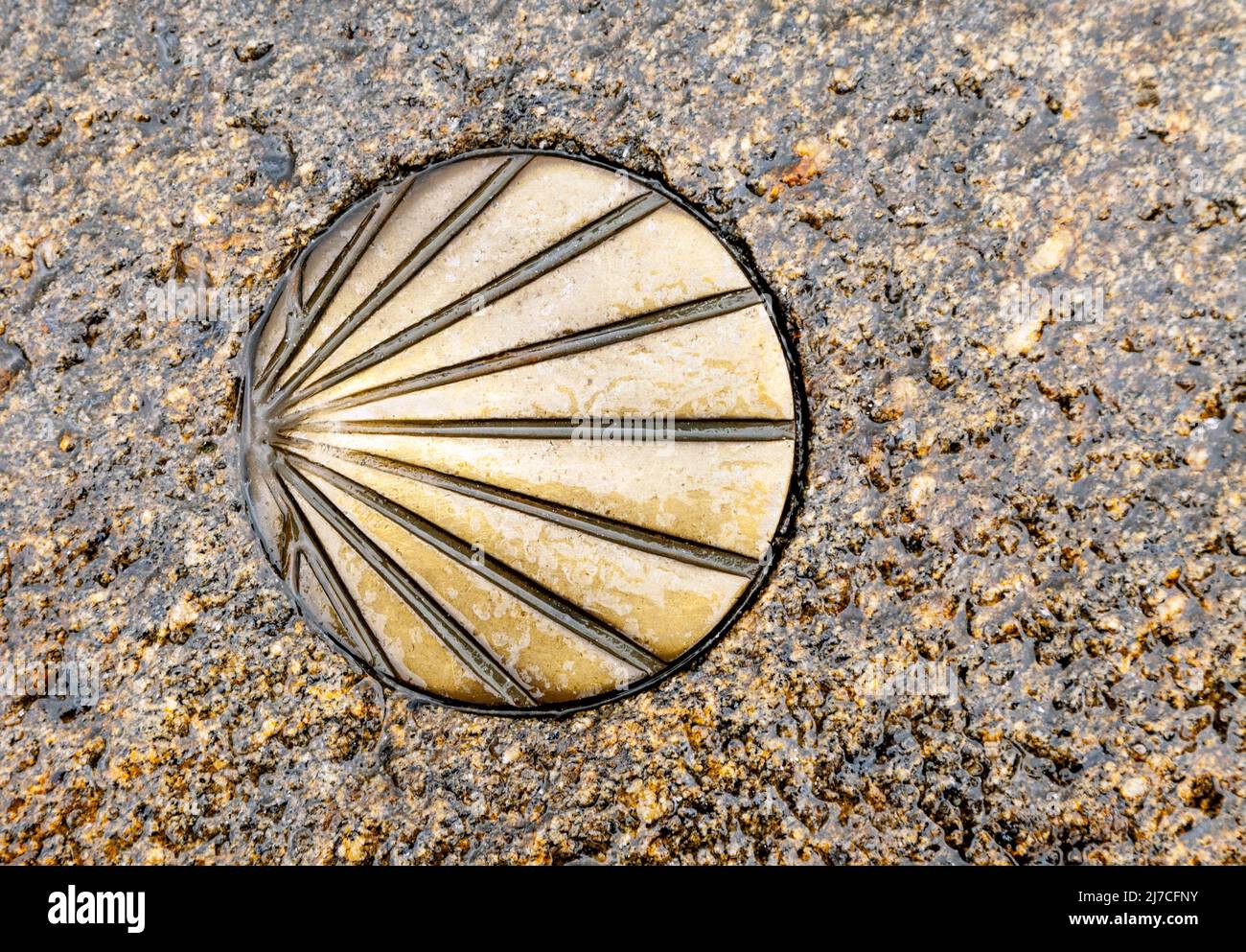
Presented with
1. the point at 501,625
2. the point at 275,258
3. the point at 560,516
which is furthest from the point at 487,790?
the point at 275,258

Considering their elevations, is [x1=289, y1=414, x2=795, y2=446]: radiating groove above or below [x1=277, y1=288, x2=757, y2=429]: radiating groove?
below

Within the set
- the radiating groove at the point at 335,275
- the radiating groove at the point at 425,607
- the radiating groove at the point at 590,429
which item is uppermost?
the radiating groove at the point at 335,275

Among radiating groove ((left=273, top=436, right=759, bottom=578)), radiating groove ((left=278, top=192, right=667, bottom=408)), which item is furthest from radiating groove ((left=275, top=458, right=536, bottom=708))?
radiating groove ((left=278, top=192, right=667, bottom=408))

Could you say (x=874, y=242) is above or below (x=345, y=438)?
above

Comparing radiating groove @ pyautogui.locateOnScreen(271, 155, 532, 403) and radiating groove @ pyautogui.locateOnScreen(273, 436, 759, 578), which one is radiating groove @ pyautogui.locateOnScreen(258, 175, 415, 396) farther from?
radiating groove @ pyautogui.locateOnScreen(273, 436, 759, 578)

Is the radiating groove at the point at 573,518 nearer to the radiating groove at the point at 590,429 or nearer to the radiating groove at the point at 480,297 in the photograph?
the radiating groove at the point at 590,429

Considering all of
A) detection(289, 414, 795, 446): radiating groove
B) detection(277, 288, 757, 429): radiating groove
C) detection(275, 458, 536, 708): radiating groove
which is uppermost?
detection(277, 288, 757, 429): radiating groove

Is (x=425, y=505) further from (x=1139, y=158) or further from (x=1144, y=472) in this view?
(x=1139, y=158)

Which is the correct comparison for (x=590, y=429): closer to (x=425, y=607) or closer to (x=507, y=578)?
(x=507, y=578)

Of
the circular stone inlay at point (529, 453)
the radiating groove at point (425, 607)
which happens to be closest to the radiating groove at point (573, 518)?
the circular stone inlay at point (529, 453)
